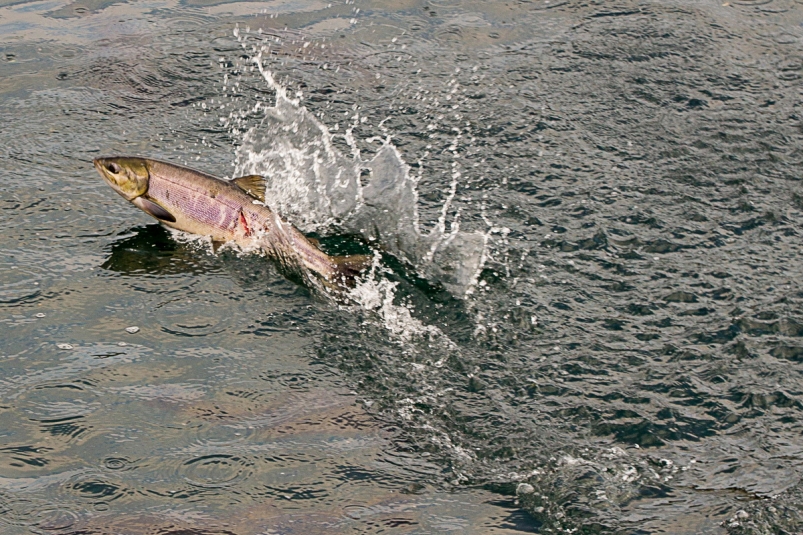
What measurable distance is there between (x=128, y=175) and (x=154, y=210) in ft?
0.90

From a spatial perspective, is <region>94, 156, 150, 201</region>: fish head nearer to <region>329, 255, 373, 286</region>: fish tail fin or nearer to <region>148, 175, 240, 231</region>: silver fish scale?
<region>148, 175, 240, 231</region>: silver fish scale

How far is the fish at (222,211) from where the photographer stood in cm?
597

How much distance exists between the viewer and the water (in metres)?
4.64

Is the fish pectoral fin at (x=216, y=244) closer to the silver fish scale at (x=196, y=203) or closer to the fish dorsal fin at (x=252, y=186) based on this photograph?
the silver fish scale at (x=196, y=203)

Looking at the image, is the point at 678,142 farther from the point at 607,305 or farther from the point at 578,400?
the point at 578,400

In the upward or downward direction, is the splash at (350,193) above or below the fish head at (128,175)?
below

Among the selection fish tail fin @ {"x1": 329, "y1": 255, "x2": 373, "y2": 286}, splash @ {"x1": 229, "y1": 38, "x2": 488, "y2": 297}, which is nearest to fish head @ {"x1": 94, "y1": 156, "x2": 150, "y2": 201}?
splash @ {"x1": 229, "y1": 38, "x2": 488, "y2": 297}

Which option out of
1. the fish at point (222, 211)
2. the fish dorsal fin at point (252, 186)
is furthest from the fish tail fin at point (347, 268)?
the fish dorsal fin at point (252, 186)

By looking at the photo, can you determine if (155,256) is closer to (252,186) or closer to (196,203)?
(196,203)

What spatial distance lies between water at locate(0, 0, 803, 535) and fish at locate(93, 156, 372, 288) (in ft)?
0.55

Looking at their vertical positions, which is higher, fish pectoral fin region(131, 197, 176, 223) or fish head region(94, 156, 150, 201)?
fish head region(94, 156, 150, 201)

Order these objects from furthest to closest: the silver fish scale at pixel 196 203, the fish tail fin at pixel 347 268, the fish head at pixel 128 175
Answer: the fish head at pixel 128 175, the silver fish scale at pixel 196 203, the fish tail fin at pixel 347 268

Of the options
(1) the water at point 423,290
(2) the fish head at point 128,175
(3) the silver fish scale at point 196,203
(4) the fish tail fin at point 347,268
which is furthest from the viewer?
(2) the fish head at point 128,175

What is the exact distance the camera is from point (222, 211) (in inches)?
241
